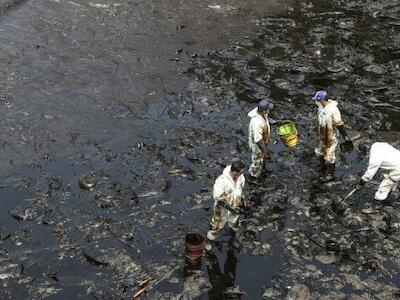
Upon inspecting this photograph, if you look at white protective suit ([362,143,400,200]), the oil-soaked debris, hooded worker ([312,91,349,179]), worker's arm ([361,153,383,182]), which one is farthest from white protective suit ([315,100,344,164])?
the oil-soaked debris

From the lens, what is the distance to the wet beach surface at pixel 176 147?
10.1 m

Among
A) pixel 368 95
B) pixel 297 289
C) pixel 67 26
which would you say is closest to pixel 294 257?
pixel 297 289

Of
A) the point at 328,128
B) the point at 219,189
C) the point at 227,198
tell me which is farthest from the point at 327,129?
the point at 219,189

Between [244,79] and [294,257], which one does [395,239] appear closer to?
[294,257]

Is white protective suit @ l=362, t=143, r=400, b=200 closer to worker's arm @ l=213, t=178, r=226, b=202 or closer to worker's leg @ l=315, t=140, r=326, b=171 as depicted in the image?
worker's leg @ l=315, t=140, r=326, b=171

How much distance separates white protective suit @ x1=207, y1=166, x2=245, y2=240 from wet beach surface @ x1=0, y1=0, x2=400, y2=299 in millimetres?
588

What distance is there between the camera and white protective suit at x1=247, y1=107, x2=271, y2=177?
11.6 meters

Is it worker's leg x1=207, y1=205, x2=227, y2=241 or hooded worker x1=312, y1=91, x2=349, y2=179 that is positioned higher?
hooded worker x1=312, y1=91, x2=349, y2=179

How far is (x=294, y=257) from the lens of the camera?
410 inches

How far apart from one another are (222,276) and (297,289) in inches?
58.5

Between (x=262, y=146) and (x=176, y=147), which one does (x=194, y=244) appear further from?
(x=176, y=147)

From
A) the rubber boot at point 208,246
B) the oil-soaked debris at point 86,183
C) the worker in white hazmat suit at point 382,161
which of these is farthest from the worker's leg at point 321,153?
the oil-soaked debris at point 86,183

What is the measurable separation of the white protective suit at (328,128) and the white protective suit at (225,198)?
10.4 ft

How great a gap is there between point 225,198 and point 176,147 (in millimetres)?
4404
